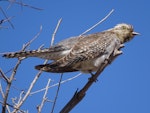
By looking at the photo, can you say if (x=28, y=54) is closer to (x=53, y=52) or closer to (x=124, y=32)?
(x=53, y=52)

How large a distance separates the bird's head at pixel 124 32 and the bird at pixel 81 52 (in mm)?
155

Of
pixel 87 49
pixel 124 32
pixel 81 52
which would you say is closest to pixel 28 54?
pixel 81 52

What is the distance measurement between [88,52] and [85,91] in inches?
67.6

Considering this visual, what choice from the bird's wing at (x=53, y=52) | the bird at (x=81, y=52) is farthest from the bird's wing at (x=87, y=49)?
the bird's wing at (x=53, y=52)

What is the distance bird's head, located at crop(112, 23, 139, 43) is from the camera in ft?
22.5

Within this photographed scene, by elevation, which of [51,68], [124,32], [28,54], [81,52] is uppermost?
[124,32]

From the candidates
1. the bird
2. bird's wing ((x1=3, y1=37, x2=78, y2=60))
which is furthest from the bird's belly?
bird's wing ((x1=3, y1=37, x2=78, y2=60))

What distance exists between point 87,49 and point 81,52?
19 centimetres

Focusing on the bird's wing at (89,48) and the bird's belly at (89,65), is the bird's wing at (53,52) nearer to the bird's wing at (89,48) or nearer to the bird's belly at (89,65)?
the bird's wing at (89,48)

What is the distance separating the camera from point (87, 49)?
5898mm

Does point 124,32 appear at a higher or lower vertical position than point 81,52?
higher

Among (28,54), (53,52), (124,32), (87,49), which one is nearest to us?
(28,54)

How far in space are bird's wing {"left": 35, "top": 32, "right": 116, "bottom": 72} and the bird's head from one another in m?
0.32

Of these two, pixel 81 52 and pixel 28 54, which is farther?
pixel 81 52
